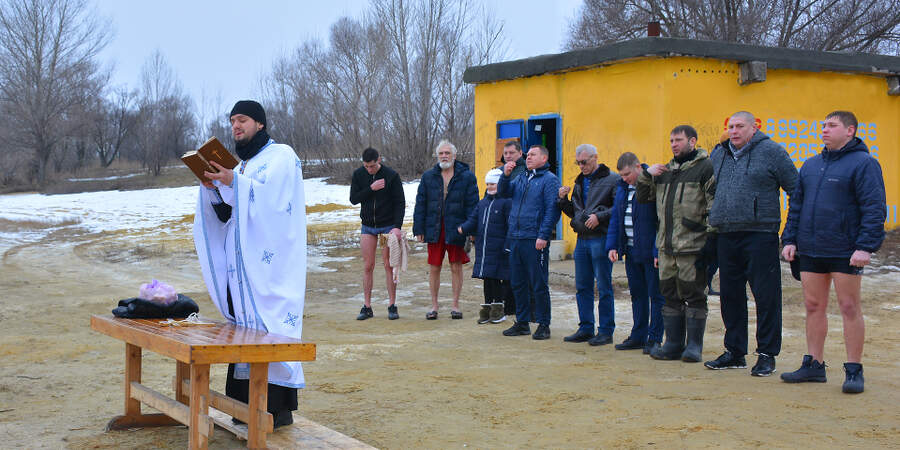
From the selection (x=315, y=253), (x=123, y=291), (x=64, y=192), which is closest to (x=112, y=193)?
(x=64, y=192)

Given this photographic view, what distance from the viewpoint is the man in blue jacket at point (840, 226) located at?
5832mm

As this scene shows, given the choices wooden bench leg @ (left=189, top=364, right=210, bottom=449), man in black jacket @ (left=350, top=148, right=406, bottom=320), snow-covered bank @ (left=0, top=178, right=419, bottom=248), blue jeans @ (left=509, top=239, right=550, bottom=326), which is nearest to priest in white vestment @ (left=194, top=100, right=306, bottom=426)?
wooden bench leg @ (left=189, top=364, right=210, bottom=449)

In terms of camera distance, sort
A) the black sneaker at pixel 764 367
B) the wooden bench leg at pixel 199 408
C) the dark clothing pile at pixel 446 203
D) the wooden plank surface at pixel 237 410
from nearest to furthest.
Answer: the wooden bench leg at pixel 199 408
the wooden plank surface at pixel 237 410
the black sneaker at pixel 764 367
the dark clothing pile at pixel 446 203

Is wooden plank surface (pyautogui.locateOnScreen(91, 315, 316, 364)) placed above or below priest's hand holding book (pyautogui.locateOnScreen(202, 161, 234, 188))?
below

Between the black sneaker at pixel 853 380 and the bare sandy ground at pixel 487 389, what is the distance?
0.06 metres

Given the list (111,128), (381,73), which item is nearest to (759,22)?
(381,73)

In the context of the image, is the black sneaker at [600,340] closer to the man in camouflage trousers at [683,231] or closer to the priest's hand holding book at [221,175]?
the man in camouflage trousers at [683,231]

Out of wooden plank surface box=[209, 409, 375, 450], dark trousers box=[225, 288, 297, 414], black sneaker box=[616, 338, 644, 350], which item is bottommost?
wooden plank surface box=[209, 409, 375, 450]

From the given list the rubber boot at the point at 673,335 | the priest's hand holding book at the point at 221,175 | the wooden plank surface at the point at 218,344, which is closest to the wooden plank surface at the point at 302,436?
the wooden plank surface at the point at 218,344

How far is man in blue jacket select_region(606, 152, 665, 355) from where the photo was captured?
24.8ft

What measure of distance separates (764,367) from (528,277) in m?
2.68

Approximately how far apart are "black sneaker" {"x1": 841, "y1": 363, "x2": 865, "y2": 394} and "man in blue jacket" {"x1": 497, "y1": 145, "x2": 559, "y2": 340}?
2.98m

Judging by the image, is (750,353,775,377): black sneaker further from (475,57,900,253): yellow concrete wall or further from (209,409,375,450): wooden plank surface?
(475,57,900,253): yellow concrete wall

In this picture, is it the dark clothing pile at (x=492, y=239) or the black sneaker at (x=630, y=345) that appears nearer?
the black sneaker at (x=630, y=345)
